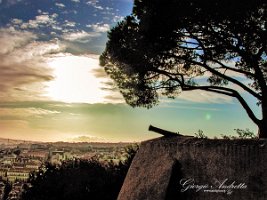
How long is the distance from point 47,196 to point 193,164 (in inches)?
271

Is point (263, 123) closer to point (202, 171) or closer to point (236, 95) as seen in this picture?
point (236, 95)

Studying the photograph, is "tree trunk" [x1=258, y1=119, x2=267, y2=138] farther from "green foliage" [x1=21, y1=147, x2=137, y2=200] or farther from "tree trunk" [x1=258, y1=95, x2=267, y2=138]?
Result: "green foliage" [x1=21, y1=147, x2=137, y2=200]

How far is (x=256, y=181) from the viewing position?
1032 cm

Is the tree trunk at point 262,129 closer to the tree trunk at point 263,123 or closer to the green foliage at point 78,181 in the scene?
the tree trunk at point 263,123

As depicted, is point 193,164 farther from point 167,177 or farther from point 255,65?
point 255,65

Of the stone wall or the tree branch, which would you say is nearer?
the stone wall
